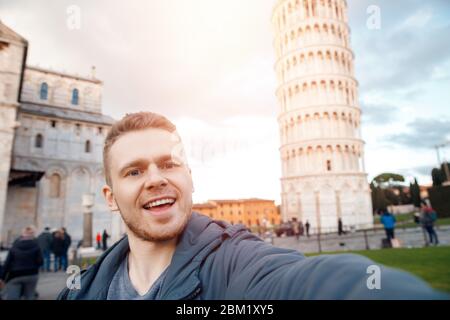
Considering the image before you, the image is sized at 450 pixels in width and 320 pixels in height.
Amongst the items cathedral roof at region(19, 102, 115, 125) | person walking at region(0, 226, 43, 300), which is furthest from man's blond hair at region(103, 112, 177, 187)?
cathedral roof at region(19, 102, 115, 125)

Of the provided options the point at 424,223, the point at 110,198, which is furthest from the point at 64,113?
the point at 110,198

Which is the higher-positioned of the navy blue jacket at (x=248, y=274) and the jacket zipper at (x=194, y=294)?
the navy blue jacket at (x=248, y=274)

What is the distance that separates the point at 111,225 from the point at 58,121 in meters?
8.67

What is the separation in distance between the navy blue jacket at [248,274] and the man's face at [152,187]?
10 centimetres

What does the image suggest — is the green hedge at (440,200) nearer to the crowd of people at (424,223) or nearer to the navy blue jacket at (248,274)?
the crowd of people at (424,223)

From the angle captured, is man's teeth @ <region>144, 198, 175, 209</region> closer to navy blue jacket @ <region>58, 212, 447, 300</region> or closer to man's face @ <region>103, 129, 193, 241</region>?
man's face @ <region>103, 129, 193, 241</region>

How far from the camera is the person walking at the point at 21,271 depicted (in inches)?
135

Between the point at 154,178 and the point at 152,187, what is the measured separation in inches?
1.5

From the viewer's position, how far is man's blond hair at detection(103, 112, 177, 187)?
119 centimetres

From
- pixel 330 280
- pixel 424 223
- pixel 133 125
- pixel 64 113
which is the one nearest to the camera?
pixel 330 280

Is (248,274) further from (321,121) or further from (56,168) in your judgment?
(321,121)

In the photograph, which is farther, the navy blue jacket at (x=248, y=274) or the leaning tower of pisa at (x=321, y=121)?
the leaning tower of pisa at (x=321, y=121)

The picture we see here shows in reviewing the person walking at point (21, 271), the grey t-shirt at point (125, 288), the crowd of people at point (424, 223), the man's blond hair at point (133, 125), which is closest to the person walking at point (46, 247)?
the person walking at point (21, 271)

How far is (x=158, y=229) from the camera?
1.10 meters
